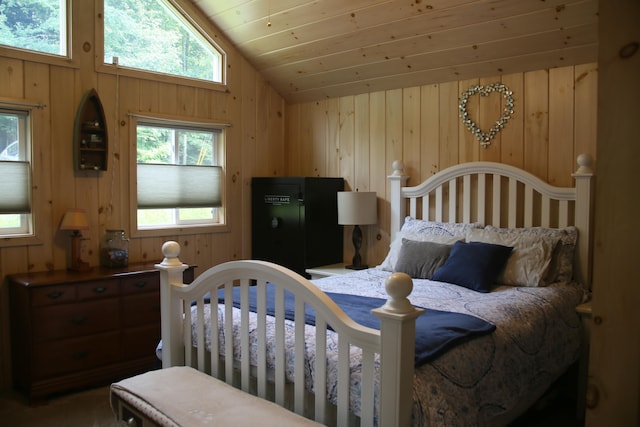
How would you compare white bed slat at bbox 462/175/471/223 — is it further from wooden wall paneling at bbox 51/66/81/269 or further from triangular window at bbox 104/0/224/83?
wooden wall paneling at bbox 51/66/81/269

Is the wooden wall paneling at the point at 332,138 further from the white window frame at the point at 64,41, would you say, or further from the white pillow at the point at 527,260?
the white window frame at the point at 64,41

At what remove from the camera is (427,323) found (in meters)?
2.24

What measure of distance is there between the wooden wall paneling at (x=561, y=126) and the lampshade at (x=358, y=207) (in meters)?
1.33

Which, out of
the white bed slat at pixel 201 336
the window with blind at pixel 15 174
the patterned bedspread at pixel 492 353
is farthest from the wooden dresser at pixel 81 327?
the patterned bedspread at pixel 492 353

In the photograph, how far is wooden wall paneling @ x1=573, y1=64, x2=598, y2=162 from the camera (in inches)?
131

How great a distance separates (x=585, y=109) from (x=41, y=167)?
3581 mm

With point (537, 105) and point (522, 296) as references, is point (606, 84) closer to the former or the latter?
point (522, 296)

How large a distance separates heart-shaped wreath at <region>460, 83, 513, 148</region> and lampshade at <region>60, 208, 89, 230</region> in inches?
110

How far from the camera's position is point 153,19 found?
4246 millimetres

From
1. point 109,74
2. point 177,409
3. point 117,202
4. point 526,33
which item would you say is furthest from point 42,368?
point 526,33

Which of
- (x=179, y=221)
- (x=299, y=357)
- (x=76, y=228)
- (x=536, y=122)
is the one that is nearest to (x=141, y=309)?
(x=76, y=228)

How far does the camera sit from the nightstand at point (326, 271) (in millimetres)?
4203

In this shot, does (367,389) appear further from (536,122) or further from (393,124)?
(393,124)

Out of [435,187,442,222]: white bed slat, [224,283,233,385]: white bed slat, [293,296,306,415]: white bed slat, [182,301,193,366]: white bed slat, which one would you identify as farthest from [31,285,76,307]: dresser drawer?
[435,187,442,222]: white bed slat
